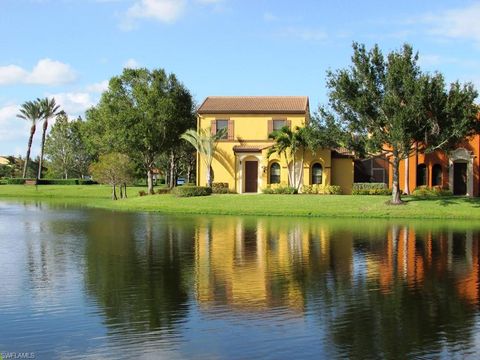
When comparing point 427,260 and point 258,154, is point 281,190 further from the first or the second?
point 427,260

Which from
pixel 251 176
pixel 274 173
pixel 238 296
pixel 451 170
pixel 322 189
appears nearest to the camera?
pixel 238 296

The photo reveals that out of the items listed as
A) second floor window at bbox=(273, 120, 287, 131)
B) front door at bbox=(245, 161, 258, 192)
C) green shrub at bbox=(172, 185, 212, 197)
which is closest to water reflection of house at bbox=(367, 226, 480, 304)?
green shrub at bbox=(172, 185, 212, 197)

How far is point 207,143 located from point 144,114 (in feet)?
28.0

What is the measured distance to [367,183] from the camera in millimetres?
45500

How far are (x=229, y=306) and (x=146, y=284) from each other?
9.65 feet

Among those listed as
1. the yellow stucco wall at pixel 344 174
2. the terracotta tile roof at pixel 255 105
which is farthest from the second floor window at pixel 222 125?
the yellow stucco wall at pixel 344 174

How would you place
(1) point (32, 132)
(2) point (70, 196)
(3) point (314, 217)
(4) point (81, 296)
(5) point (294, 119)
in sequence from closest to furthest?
1. (4) point (81, 296)
2. (3) point (314, 217)
3. (5) point (294, 119)
4. (2) point (70, 196)
5. (1) point (32, 132)

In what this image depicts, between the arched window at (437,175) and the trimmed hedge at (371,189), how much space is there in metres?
4.07

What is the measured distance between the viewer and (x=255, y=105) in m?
50.0

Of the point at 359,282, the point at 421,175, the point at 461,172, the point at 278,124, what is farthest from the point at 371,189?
the point at 359,282

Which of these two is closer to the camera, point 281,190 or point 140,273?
point 140,273

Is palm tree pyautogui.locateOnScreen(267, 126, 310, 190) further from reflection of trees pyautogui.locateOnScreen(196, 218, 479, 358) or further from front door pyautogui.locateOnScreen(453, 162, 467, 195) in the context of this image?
reflection of trees pyautogui.locateOnScreen(196, 218, 479, 358)

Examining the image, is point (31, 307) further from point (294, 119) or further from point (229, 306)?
point (294, 119)

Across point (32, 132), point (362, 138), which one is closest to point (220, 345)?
point (362, 138)
